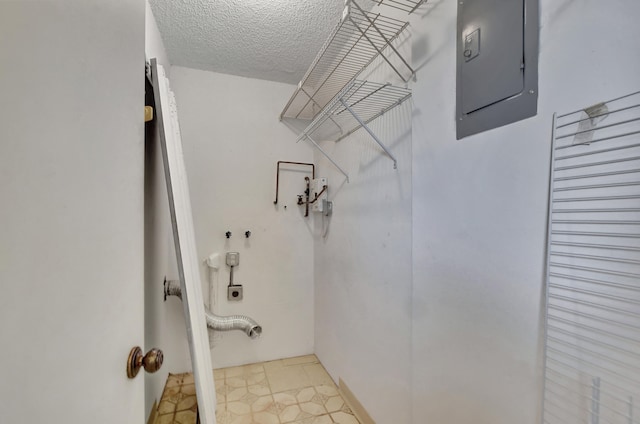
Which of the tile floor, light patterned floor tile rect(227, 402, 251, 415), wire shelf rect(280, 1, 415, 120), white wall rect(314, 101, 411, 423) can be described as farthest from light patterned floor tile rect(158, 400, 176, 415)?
wire shelf rect(280, 1, 415, 120)

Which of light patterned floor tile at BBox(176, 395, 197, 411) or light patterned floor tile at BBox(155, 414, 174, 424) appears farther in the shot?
light patterned floor tile at BBox(176, 395, 197, 411)

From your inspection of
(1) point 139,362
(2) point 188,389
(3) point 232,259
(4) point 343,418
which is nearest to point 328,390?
(4) point 343,418

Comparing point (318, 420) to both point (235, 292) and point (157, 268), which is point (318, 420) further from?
point (157, 268)

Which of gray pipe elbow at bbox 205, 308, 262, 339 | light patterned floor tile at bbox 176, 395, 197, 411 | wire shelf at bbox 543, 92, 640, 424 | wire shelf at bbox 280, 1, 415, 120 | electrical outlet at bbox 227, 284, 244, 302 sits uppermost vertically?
wire shelf at bbox 280, 1, 415, 120

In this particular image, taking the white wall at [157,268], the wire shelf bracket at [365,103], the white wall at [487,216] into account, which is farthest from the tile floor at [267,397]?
the wire shelf bracket at [365,103]

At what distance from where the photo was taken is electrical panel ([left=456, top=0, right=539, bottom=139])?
34.0 inches

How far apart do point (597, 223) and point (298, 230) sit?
2.35m

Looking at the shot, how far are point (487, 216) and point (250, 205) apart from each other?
7.00ft

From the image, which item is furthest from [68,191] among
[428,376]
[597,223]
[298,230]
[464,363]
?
[298,230]

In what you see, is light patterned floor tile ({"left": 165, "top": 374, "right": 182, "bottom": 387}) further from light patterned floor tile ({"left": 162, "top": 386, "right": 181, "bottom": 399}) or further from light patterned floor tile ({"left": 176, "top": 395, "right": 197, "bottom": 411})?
light patterned floor tile ({"left": 176, "top": 395, "right": 197, "bottom": 411})

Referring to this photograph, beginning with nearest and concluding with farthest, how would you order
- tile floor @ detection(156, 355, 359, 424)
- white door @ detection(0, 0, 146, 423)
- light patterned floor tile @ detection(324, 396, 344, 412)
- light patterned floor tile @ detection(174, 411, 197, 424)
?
1. white door @ detection(0, 0, 146, 423)
2. light patterned floor tile @ detection(174, 411, 197, 424)
3. tile floor @ detection(156, 355, 359, 424)
4. light patterned floor tile @ detection(324, 396, 344, 412)

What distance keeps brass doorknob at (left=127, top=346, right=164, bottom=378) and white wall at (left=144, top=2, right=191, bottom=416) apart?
1075 millimetres

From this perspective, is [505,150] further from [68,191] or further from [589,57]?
[68,191]

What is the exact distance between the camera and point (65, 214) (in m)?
0.45
